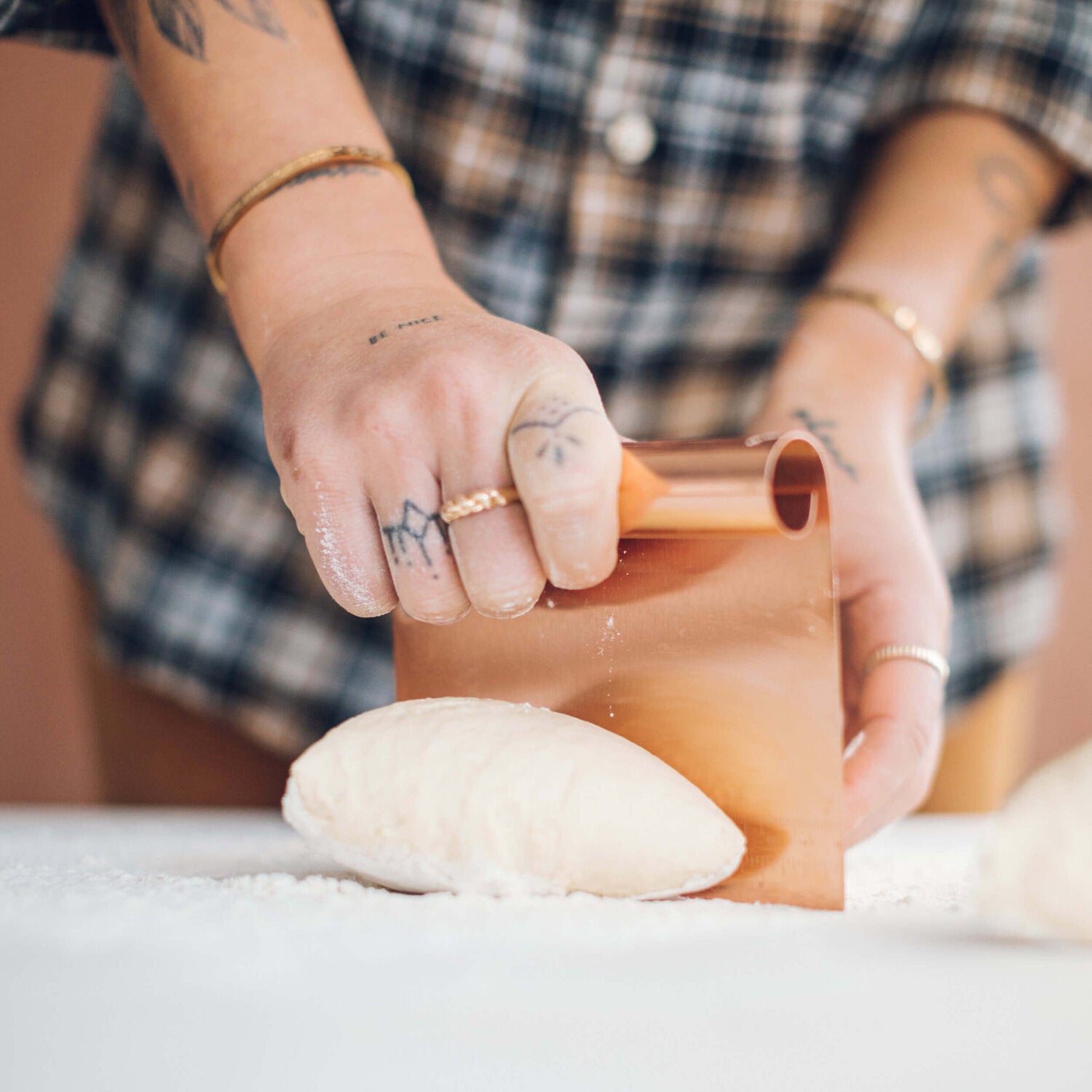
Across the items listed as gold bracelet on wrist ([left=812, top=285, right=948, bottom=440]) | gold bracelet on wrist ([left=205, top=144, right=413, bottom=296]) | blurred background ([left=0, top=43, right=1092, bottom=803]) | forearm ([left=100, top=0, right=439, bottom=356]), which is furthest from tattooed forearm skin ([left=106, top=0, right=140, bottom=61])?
blurred background ([left=0, top=43, right=1092, bottom=803])

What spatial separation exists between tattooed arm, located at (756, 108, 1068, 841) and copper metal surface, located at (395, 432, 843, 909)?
0.21ft

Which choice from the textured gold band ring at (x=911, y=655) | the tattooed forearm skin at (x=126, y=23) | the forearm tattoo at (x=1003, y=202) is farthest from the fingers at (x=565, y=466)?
the forearm tattoo at (x=1003, y=202)

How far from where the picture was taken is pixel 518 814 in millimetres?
414

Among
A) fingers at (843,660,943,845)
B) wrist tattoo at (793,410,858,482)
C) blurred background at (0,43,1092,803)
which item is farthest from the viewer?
blurred background at (0,43,1092,803)

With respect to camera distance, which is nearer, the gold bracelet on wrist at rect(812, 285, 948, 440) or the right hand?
the right hand

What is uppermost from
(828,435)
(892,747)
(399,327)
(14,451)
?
(399,327)

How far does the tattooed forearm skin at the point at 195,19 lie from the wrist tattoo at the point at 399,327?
200mm

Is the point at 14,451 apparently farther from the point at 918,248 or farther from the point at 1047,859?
the point at 1047,859

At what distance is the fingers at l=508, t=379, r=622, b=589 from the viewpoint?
1.21 feet

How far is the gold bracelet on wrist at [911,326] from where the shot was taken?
0.68 metres

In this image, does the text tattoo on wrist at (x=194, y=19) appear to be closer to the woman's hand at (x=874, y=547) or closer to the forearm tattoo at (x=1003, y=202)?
the woman's hand at (x=874, y=547)

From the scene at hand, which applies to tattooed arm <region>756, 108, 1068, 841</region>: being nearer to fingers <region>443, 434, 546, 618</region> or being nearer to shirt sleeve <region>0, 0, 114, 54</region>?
fingers <region>443, 434, 546, 618</region>

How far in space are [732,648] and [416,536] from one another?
5.7 inches

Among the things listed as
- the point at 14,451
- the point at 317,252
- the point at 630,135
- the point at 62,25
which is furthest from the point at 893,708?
the point at 14,451
